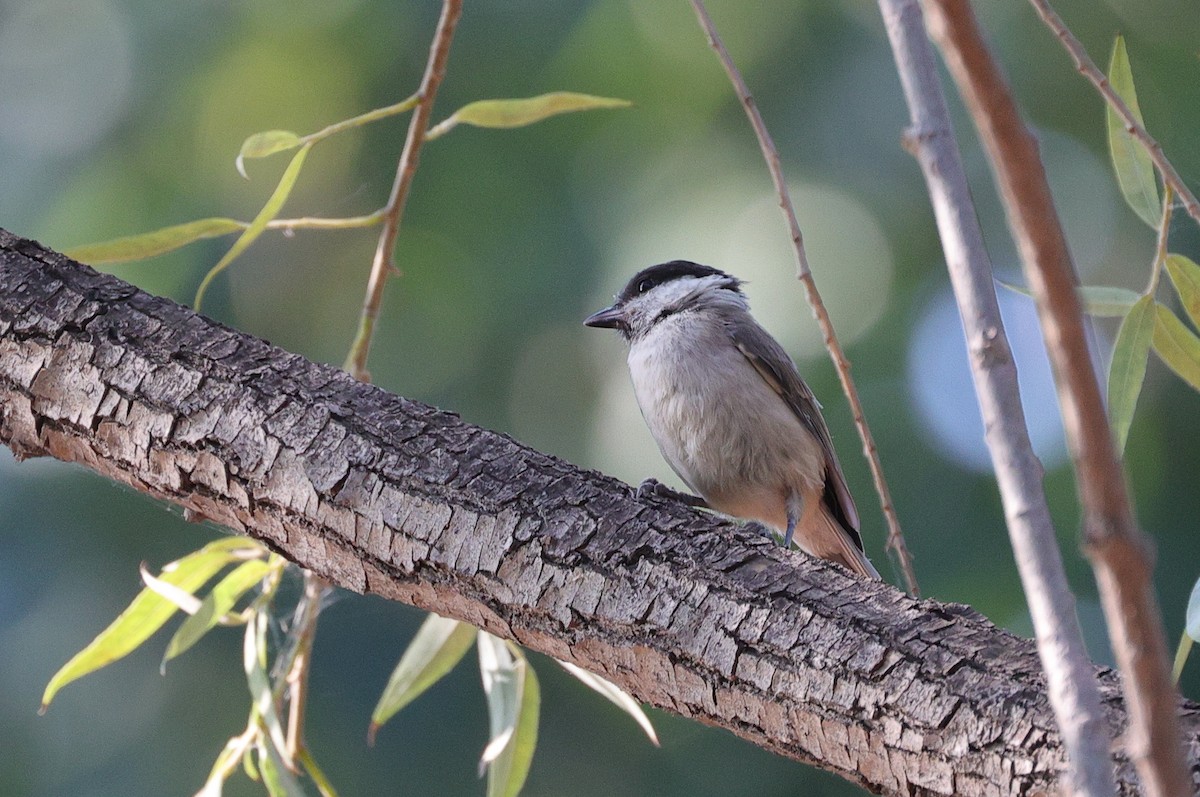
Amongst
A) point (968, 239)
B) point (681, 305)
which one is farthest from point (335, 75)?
point (968, 239)

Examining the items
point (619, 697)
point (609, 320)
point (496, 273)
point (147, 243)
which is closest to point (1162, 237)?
point (619, 697)

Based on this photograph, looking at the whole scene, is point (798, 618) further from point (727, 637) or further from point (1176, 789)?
point (1176, 789)

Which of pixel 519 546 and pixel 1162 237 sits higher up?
pixel 1162 237

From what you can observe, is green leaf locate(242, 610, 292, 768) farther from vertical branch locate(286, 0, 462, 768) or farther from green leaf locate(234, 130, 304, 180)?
green leaf locate(234, 130, 304, 180)

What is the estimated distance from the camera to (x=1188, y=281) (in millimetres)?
1873

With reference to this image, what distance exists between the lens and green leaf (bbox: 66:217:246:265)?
6.98 ft

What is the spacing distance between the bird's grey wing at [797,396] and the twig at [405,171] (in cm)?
116

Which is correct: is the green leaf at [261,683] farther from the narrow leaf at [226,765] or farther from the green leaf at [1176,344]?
the green leaf at [1176,344]

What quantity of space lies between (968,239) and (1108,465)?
0.19 metres

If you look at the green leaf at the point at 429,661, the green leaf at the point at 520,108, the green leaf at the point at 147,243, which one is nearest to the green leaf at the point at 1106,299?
the green leaf at the point at 520,108

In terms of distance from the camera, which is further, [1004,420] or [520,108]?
[520,108]

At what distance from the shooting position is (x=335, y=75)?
18.4 ft

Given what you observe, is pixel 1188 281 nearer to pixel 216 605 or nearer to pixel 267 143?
pixel 267 143

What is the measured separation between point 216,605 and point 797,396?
66.0 inches
